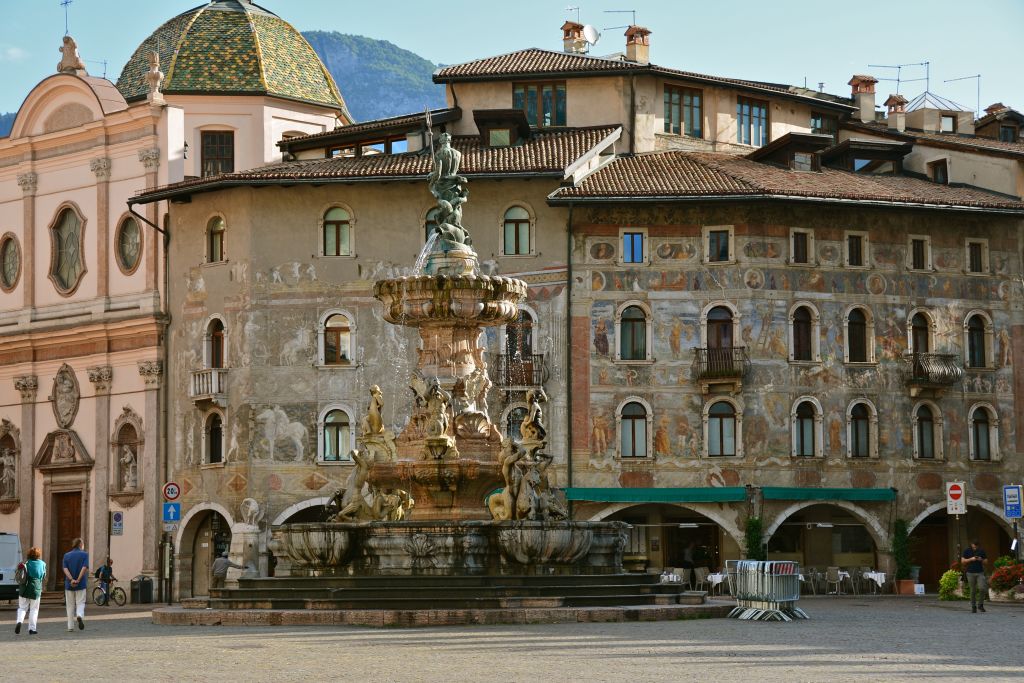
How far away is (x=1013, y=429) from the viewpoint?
51.3 m

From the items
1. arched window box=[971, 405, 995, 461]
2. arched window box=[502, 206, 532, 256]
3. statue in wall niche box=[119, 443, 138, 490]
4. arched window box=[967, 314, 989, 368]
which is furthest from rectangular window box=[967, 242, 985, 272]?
statue in wall niche box=[119, 443, 138, 490]

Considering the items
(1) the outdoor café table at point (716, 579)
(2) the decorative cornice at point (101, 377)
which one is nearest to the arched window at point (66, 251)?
(2) the decorative cornice at point (101, 377)

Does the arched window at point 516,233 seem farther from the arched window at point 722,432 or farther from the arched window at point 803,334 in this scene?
the arched window at point 803,334

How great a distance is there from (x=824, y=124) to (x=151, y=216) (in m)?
20.8

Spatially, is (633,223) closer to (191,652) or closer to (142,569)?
(142,569)

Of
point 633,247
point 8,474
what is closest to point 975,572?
point 633,247

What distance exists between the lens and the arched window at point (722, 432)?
4884 cm

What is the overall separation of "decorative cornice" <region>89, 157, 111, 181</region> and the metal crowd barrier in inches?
1254

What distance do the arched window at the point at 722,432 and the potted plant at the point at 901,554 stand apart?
4.68m

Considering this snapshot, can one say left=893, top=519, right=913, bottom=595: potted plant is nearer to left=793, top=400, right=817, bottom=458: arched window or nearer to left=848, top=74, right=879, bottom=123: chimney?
left=793, top=400, right=817, bottom=458: arched window

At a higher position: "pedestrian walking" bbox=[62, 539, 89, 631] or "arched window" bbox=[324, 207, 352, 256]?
"arched window" bbox=[324, 207, 352, 256]

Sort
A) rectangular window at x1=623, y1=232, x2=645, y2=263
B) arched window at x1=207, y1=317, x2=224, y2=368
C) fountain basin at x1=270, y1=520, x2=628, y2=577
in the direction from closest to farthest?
fountain basin at x1=270, y1=520, x2=628, y2=577 → rectangular window at x1=623, y1=232, x2=645, y2=263 → arched window at x1=207, y1=317, x2=224, y2=368

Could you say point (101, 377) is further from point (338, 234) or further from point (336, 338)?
point (338, 234)

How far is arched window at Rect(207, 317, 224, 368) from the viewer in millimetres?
51375
